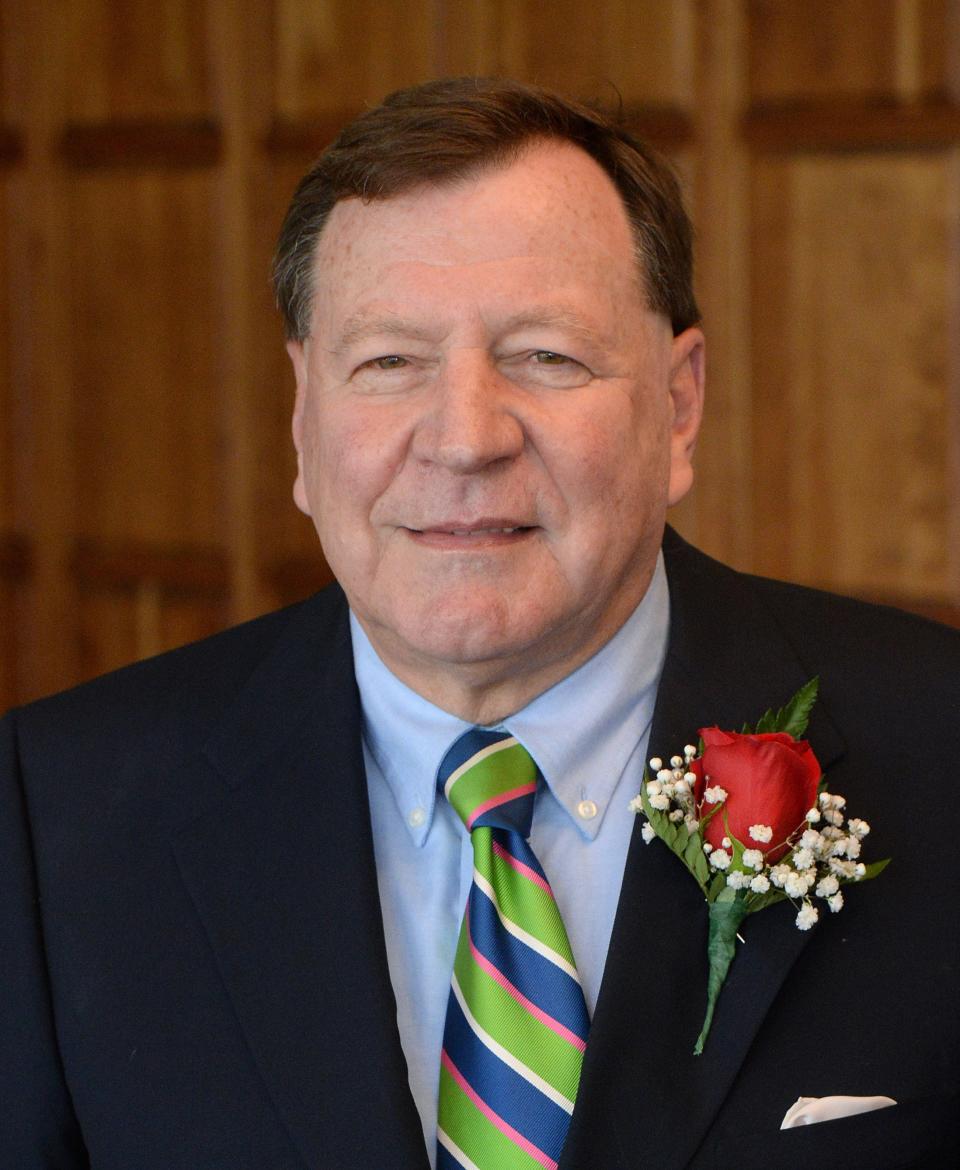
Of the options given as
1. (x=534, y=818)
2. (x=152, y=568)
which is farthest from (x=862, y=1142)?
(x=152, y=568)

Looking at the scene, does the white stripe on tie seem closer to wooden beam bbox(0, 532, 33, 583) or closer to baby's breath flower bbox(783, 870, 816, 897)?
baby's breath flower bbox(783, 870, 816, 897)

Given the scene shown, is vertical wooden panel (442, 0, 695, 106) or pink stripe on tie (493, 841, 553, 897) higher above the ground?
vertical wooden panel (442, 0, 695, 106)

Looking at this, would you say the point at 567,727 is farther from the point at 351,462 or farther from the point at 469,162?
the point at 469,162

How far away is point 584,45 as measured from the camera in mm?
4027

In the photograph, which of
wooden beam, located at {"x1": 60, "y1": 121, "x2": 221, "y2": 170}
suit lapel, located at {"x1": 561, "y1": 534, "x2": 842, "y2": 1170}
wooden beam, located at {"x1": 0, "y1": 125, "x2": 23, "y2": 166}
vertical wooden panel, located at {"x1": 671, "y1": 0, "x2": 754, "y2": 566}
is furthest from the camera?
wooden beam, located at {"x1": 0, "y1": 125, "x2": 23, "y2": 166}

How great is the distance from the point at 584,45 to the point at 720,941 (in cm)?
288

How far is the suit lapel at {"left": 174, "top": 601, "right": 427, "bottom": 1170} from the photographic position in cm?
159

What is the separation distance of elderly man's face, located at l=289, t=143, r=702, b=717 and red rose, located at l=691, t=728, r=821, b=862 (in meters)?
0.22

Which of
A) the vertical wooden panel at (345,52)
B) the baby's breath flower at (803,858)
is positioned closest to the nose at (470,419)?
the baby's breath flower at (803,858)

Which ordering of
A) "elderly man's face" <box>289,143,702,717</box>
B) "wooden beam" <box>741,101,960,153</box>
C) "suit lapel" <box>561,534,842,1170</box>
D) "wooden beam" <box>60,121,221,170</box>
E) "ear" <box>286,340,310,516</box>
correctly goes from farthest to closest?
"wooden beam" <box>60,121,221,170</box>, "wooden beam" <box>741,101,960,153</box>, "ear" <box>286,340,310,516</box>, "elderly man's face" <box>289,143,702,717</box>, "suit lapel" <box>561,534,842,1170</box>

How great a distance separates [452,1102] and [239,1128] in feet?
0.66

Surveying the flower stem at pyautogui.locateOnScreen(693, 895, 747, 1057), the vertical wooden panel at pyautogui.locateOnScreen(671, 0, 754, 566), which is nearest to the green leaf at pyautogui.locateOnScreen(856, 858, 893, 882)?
the flower stem at pyautogui.locateOnScreen(693, 895, 747, 1057)

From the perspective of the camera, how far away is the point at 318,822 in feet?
5.76

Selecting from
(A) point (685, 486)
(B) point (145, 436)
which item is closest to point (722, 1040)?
(A) point (685, 486)
